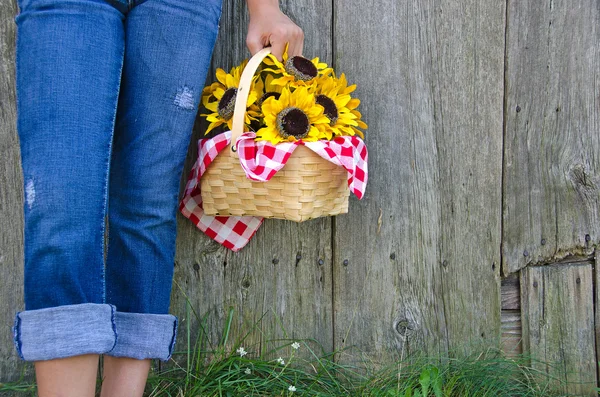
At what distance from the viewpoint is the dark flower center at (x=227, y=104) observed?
4.87ft

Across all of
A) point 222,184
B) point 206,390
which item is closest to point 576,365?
point 206,390

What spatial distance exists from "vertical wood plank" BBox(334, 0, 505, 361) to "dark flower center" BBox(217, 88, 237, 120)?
1.37 ft

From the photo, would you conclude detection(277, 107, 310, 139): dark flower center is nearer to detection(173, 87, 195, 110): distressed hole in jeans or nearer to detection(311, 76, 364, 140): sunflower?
detection(311, 76, 364, 140): sunflower

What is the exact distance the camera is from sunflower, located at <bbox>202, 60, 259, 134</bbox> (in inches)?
58.2

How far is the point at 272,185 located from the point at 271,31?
42cm

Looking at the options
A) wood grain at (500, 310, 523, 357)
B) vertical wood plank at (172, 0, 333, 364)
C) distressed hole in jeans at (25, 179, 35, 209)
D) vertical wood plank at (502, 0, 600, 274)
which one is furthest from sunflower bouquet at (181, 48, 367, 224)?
wood grain at (500, 310, 523, 357)

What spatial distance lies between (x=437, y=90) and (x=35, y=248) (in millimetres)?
1282

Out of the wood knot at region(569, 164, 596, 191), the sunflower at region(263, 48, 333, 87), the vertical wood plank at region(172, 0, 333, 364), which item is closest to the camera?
the sunflower at region(263, 48, 333, 87)

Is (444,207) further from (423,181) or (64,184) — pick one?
(64,184)

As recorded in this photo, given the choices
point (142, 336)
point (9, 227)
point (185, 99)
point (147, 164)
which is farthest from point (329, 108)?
point (9, 227)

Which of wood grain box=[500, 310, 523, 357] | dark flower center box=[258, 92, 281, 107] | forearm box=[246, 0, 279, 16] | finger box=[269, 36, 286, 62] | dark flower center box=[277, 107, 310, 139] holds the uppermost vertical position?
forearm box=[246, 0, 279, 16]

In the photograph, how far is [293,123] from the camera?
1393mm

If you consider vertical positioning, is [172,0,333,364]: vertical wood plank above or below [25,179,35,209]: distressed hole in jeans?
below

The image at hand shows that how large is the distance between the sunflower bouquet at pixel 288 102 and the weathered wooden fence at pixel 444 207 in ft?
0.70
